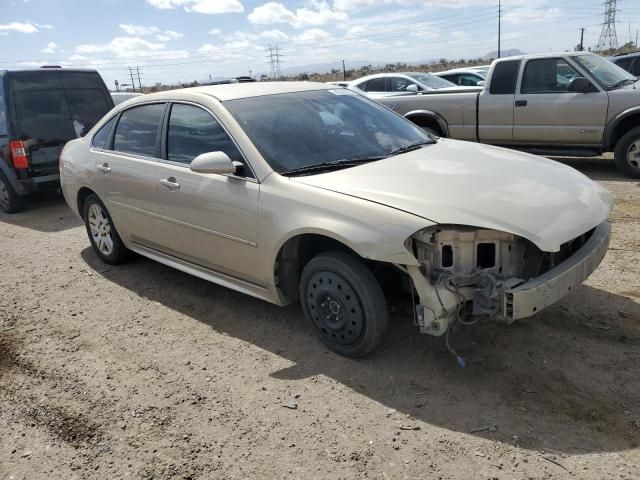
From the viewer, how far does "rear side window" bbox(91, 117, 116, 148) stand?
543 cm

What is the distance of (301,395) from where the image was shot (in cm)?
333

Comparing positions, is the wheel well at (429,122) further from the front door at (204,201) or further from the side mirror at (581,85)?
the front door at (204,201)

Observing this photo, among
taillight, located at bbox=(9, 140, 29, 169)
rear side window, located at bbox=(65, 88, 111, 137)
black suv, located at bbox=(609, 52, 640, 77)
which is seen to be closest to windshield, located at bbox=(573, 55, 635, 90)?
black suv, located at bbox=(609, 52, 640, 77)

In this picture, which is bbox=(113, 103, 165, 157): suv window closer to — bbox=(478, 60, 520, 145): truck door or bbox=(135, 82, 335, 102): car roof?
bbox=(135, 82, 335, 102): car roof

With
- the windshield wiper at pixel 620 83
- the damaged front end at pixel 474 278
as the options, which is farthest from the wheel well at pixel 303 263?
the windshield wiper at pixel 620 83

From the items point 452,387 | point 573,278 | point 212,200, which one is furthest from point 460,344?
point 212,200

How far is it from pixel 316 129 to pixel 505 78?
6075mm

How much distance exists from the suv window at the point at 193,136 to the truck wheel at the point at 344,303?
103cm

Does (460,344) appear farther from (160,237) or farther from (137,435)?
(160,237)

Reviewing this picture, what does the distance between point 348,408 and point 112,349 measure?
196 centimetres

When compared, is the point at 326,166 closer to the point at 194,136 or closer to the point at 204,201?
the point at 204,201

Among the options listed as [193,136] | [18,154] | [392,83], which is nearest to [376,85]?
[392,83]

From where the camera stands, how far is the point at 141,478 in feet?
9.05

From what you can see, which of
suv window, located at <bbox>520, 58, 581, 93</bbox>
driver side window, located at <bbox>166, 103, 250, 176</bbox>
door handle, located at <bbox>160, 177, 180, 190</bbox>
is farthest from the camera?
suv window, located at <bbox>520, 58, 581, 93</bbox>
